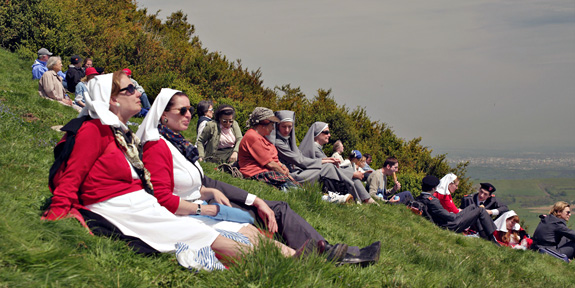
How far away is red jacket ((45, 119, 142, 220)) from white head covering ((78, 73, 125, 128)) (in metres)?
0.10

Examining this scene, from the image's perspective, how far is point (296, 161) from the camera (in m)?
9.62

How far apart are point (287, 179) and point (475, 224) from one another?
5.61m

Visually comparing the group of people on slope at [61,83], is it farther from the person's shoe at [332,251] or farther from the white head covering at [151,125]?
the person's shoe at [332,251]

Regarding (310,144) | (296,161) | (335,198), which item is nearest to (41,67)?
(310,144)

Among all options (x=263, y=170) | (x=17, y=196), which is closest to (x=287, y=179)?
(x=263, y=170)

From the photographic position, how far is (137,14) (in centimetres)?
3569

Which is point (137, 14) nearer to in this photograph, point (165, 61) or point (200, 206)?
point (165, 61)

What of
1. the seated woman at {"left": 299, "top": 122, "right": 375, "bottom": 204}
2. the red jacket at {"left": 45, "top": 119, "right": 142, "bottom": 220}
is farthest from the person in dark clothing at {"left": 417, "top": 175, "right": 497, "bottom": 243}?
the red jacket at {"left": 45, "top": 119, "right": 142, "bottom": 220}

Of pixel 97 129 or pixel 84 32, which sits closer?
pixel 97 129

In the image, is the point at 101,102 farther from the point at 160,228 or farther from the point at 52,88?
the point at 52,88

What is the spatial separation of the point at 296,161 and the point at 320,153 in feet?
4.26

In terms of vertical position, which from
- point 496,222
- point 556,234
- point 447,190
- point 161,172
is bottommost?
point 496,222

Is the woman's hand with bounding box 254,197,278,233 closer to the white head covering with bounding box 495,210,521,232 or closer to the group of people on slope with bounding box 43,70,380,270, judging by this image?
the group of people on slope with bounding box 43,70,380,270

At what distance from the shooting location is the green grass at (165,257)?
3.06 meters
